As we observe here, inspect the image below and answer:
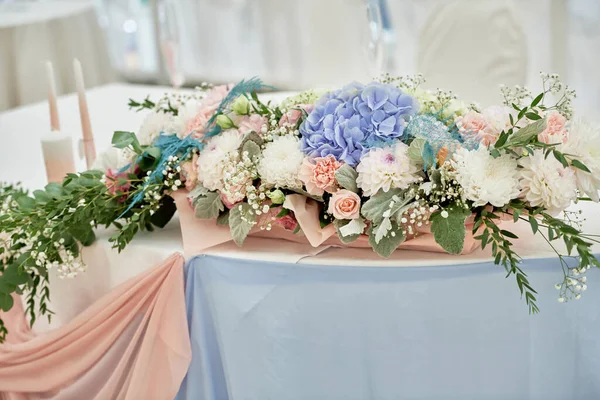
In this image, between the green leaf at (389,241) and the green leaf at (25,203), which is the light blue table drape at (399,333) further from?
the green leaf at (25,203)

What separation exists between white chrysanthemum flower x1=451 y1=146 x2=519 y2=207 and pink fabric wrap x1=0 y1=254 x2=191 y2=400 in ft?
1.84

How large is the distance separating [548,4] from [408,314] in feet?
8.36

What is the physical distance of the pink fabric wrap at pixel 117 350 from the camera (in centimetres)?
140

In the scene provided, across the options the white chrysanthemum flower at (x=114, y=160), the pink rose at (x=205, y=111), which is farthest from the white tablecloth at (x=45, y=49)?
the pink rose at (x=205, y=111)

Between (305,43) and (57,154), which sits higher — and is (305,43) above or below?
above

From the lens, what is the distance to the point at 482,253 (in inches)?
50.1

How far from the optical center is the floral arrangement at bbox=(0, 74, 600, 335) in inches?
46.9

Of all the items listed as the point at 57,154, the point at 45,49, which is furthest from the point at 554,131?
the point at 45,49

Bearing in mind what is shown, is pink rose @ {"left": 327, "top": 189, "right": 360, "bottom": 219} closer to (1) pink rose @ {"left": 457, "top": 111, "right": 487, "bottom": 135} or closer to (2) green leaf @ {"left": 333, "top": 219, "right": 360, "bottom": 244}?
(2) green leaf @ {"left": 333, "top": 219, "right": 360, "bottom": 244}

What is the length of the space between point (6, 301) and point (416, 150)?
0.90m

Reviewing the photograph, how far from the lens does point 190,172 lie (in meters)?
1.45

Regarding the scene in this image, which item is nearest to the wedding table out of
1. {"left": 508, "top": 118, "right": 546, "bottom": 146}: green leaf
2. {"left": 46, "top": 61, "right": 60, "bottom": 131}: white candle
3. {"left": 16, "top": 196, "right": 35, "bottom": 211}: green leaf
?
{"left": 508, "top": 118, "right": 546, "bottom": 146}: green leaf

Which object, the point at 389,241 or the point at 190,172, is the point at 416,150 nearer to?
the point at 389,241

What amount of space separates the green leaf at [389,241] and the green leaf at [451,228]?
2.6 inches
